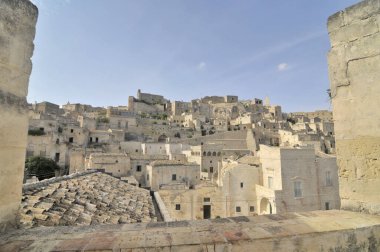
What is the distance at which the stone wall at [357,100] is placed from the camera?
274 cm

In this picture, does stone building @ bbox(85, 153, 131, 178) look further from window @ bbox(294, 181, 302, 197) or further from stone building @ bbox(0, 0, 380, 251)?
stone building @ bbox(0, 0, 380, 251)

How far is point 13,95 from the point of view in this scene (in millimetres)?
2320

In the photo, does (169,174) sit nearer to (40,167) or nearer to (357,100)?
(40,167)

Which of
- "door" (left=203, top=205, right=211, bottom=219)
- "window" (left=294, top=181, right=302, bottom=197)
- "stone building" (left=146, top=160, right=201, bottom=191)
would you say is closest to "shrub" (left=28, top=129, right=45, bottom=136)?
"stone building" (left=146, top=160, right=201, bottom=191)

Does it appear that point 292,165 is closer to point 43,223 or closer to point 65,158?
point 43,223

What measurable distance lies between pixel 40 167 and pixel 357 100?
34.1m

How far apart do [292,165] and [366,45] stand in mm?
19709

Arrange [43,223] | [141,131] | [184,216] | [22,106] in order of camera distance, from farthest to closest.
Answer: [141,131] < [184,216] < [43,223] < [22,106]

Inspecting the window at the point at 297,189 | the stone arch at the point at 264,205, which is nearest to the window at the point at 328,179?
the window at the point at 297,189

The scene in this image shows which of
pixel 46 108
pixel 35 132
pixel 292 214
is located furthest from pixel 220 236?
pixel 46 108

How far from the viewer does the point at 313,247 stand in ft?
6.93

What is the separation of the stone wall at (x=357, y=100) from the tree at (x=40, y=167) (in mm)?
32769

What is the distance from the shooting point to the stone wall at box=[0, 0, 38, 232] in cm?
221

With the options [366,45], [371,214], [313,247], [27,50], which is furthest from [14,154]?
[366,45]
